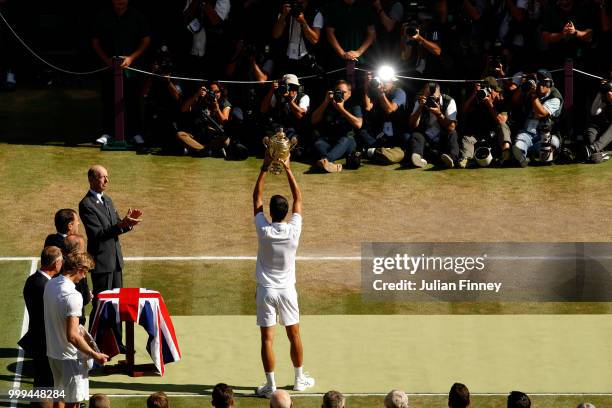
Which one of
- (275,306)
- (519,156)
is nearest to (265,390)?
(275,306)

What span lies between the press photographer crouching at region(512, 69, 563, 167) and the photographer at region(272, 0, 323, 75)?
11.3 feet

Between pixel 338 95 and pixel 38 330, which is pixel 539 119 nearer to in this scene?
pixel 338 95

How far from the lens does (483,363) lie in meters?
17.3

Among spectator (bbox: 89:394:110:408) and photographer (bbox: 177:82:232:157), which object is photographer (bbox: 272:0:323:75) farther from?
spectator (bbox: 89:394:110:408)

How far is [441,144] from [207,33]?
4318 mm

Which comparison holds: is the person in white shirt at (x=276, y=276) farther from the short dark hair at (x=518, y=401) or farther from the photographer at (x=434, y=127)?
the photographer at (x=434, y=127)

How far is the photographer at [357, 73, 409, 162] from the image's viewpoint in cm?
2459

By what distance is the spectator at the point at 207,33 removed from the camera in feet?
83.6

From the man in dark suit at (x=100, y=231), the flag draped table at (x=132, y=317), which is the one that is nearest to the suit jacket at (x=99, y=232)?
the man in dark suit at (x=100, y=231)

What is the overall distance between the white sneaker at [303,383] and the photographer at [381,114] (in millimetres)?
8851

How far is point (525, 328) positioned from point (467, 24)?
8028mm

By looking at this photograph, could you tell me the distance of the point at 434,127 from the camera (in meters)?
24.5

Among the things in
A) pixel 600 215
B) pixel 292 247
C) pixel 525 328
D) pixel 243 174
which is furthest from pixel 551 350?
pixel 243 174

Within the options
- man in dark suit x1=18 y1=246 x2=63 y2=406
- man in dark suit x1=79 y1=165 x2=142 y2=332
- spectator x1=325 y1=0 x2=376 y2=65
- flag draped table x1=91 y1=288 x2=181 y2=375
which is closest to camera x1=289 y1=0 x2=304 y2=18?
spectator x1=325 y1=0 x2=376 y2=65
